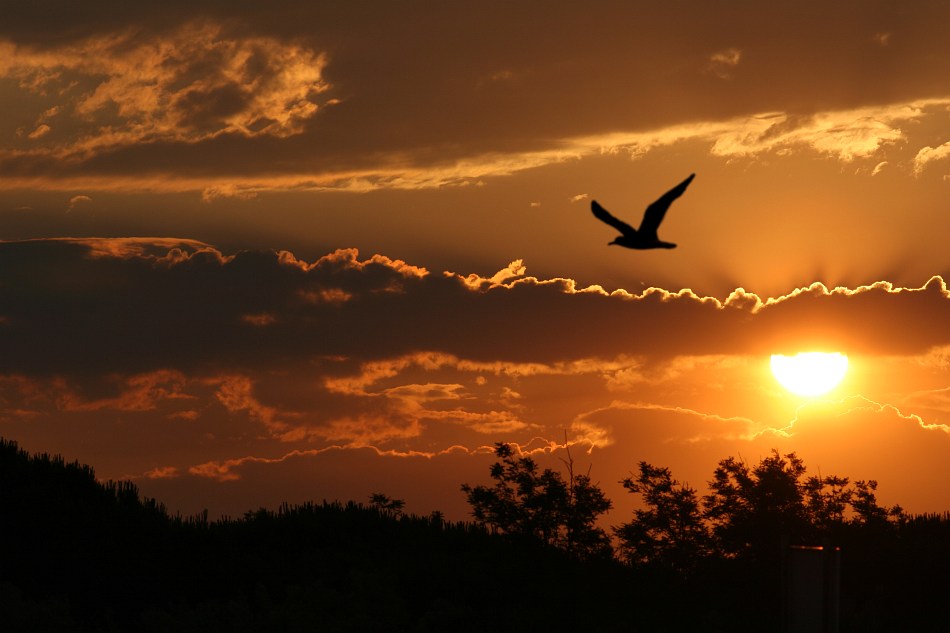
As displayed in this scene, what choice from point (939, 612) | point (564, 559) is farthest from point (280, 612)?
point (939, 612)

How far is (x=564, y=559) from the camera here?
4175 cm

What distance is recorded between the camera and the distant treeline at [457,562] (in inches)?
1355

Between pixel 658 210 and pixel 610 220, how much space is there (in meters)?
1.16

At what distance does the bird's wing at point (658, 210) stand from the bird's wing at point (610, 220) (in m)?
0.27

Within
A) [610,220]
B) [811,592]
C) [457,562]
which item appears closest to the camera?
[811,592]

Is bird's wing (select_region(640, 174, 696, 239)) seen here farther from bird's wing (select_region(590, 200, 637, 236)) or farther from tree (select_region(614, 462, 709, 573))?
tree (select_region(614, 462, 709, 573))

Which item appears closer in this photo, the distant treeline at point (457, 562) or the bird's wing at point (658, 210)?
the bird's wing at point (658, 210)

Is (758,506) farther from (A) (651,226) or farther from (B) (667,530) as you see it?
(A) (651,226)

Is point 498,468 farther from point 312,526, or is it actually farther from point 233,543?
point 233,543

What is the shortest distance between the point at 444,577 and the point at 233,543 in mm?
8855

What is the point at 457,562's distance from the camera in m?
38.5

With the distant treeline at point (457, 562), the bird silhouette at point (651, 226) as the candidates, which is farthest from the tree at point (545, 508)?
the bird silhouette at point (651, 226)

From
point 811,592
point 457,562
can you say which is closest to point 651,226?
point 811,592

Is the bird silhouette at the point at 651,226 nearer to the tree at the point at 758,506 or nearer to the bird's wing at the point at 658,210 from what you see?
the bird's wing at the point at 658,210
